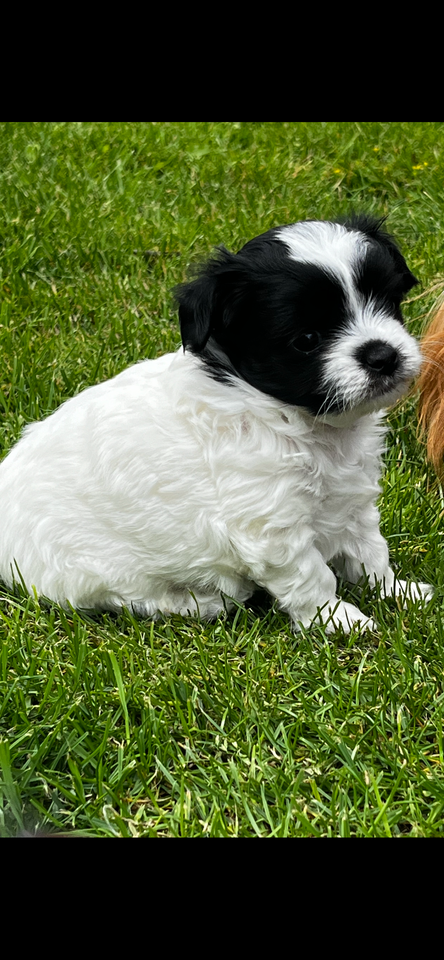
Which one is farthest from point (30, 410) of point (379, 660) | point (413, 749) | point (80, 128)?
point (80, 128)

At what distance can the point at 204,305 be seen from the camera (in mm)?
2613

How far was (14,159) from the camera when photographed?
6.24 metres

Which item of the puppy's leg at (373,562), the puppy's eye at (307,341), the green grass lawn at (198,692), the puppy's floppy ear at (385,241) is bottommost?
the green grass lawn at (198,692)

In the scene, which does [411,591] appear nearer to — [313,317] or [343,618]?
[343,618]

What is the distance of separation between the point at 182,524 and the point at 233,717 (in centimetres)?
59

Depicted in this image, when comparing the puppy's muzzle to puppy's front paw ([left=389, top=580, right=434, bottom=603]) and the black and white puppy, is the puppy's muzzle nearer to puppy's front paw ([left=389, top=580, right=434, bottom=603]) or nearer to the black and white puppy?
the black and white puppy

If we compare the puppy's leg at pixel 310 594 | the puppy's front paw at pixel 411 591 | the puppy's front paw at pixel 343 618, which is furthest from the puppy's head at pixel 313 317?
the puppy's front paw at pixel 411 591

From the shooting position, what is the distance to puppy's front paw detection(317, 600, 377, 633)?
2979 millimetres

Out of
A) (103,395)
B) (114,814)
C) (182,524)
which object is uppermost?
(103,395)

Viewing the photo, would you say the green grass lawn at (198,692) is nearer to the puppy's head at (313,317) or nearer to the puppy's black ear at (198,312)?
the puppy's head at (313,317)

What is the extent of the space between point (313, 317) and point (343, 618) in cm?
101

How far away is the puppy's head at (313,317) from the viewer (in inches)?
99.6

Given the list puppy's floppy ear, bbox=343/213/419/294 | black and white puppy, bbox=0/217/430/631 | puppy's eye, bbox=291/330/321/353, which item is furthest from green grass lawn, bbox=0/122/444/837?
puppy's floppy ear, bbox=343/213/419/294

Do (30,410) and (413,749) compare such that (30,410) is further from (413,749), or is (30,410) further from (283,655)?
(413,749)
